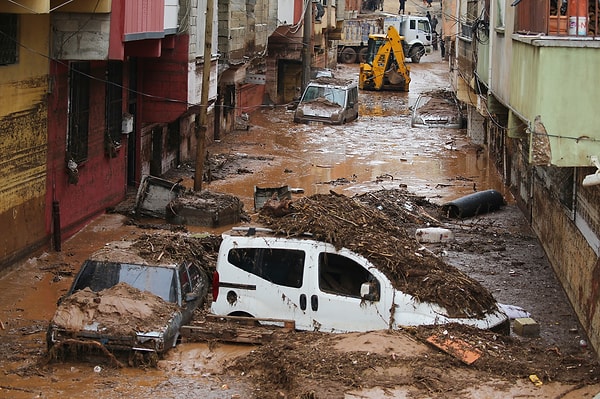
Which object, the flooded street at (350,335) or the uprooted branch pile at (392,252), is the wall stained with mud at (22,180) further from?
the uprooted branch pile at (392,252)

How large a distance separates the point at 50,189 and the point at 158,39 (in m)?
4.69

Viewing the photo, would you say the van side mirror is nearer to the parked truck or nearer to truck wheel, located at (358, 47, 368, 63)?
the parked truck

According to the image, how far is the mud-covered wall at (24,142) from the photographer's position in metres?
15.9

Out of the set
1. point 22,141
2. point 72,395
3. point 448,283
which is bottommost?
point 72,395

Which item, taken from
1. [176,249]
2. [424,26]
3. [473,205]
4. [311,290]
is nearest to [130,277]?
[176,249]

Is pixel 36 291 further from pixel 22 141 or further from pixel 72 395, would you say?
pixel 72 395

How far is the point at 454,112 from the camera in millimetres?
41500

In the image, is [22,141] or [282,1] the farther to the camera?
[282,1]

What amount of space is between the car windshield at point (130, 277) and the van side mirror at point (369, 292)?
2377 mm

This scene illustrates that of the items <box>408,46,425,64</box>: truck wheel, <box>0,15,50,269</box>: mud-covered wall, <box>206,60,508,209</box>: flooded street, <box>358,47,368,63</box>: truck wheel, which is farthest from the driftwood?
<box>408,46,425,64</box>: truck wheel

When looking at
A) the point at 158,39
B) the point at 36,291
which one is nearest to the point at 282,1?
the point at 158,39

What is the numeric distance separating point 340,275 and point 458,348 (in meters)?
2.05

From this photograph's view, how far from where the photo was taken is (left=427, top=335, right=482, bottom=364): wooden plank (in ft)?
33.9

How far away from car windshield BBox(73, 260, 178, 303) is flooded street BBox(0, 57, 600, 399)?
946mm
